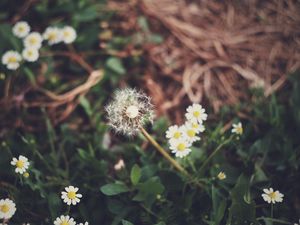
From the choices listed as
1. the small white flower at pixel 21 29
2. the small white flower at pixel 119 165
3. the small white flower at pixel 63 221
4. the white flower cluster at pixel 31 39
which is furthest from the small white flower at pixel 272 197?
the small white flower at pixel 21 29

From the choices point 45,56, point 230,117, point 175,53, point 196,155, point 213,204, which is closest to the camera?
point 213,204

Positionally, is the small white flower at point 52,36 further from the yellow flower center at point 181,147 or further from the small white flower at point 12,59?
the yellow flower center at point 181,147

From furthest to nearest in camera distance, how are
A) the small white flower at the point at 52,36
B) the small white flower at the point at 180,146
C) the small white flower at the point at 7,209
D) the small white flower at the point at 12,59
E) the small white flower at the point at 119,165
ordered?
1. the small white flower at the point at 52,36
2. the small white flower at the point at 12,59
3. the small white flower at the point at 119,165
4. the small white flower at the point at 180,146
5. the small white flower at the point at 7,209

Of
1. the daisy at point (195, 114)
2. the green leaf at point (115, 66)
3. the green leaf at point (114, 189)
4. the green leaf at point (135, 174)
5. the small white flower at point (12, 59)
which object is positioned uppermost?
the green leaf at point (115, 66)

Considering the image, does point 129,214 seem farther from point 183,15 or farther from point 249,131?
point 183,15

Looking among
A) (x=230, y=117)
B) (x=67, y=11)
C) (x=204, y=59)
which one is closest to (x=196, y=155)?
(x=230, y=117)

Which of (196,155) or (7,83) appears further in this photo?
(7,83)

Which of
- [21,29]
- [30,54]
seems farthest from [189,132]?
[21,29]
